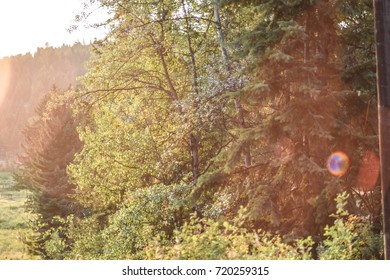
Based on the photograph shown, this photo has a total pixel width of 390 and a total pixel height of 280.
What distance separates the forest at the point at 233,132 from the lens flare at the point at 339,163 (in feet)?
0.09

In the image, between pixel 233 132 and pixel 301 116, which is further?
pixel 233 132

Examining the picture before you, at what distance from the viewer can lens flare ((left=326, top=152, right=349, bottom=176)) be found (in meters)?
10.8

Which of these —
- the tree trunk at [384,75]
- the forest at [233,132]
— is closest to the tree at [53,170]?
the forest at [233,132]

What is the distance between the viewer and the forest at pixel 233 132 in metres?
10.4

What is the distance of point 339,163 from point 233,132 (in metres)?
3.36

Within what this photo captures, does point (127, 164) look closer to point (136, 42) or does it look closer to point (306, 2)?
point (136, 42)

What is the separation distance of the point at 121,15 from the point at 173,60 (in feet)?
9.48

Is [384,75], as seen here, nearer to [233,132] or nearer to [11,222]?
[233,132]

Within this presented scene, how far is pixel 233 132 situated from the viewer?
13.6 m

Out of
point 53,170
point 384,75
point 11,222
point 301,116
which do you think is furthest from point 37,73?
point 384,75

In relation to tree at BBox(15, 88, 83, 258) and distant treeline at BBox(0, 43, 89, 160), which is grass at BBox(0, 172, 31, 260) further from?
distant treeline at BBox(0, 43, 89, 160)

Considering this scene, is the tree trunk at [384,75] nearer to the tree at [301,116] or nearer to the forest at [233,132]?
the forest at [233,132]

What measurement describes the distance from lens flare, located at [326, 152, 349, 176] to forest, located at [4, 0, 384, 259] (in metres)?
0.03
